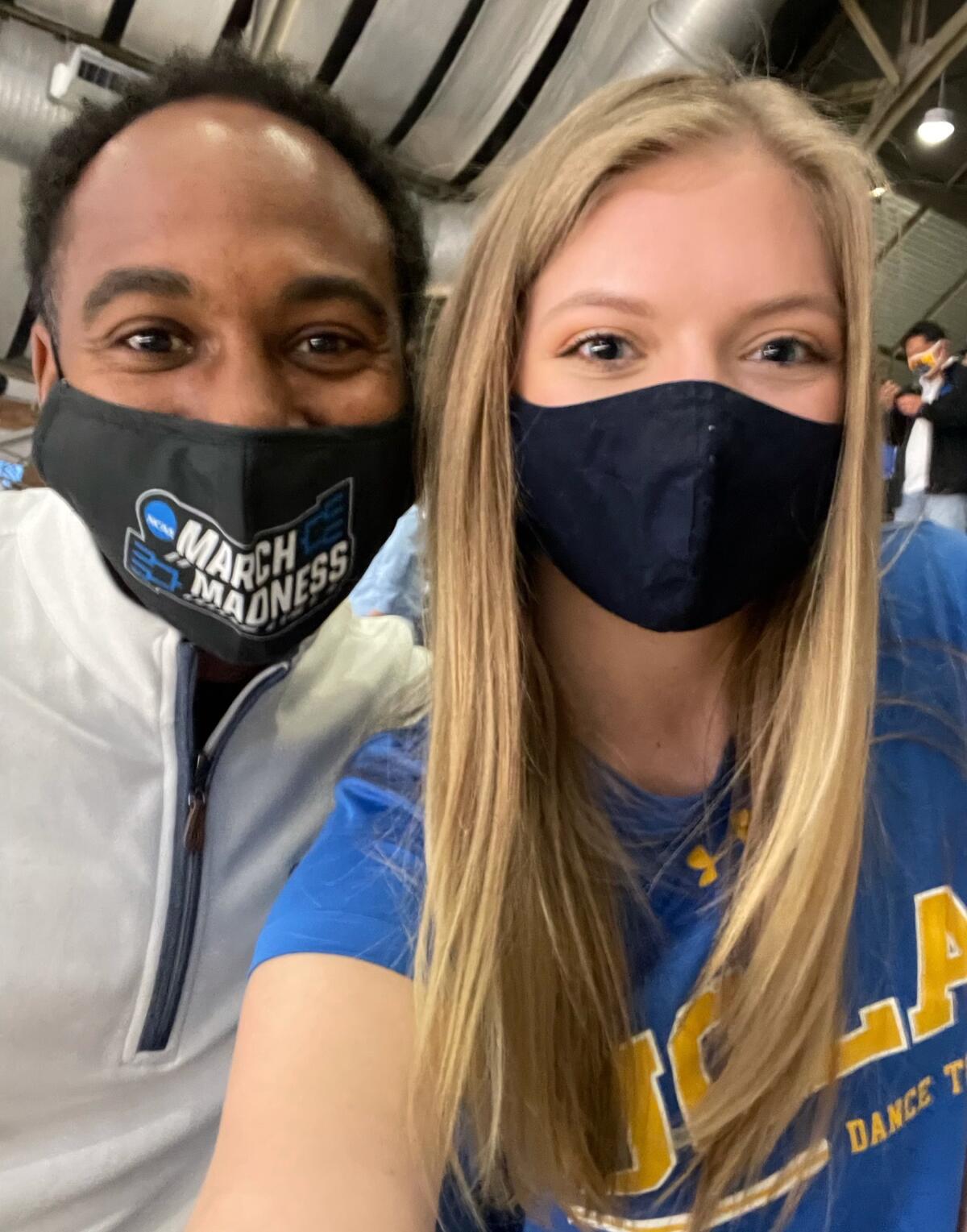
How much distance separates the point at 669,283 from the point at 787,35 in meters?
3.75

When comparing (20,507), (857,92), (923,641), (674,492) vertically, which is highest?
(857,92)

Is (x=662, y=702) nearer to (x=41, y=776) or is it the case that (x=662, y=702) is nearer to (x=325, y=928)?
(x=325, y=928)

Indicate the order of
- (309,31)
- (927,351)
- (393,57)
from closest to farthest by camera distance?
(309,31) < (393,57) < (927,351)

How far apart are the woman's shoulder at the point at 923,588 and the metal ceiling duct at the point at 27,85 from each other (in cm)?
319

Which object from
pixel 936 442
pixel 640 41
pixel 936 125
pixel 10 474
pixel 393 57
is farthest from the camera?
pixel 936 125

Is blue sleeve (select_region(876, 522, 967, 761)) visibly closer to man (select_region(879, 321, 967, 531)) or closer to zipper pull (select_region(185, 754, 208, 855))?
zipper pull (select_region(185, 754, 208, 855))

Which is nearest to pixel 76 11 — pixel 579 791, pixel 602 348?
pixel 602 348

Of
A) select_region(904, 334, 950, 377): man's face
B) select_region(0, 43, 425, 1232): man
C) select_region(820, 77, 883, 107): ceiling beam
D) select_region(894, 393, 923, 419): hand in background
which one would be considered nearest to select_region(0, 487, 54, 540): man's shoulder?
select_region(0, 43, 425, 1232): man

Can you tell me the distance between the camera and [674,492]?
2.57 feet

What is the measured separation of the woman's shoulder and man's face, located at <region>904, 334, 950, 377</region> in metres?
2.65

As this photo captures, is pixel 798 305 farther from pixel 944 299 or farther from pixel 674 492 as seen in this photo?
pixel 944 299

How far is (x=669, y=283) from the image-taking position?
76 centimetres

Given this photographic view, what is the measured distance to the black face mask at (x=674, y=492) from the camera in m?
0.77

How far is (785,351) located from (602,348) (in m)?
0.17
